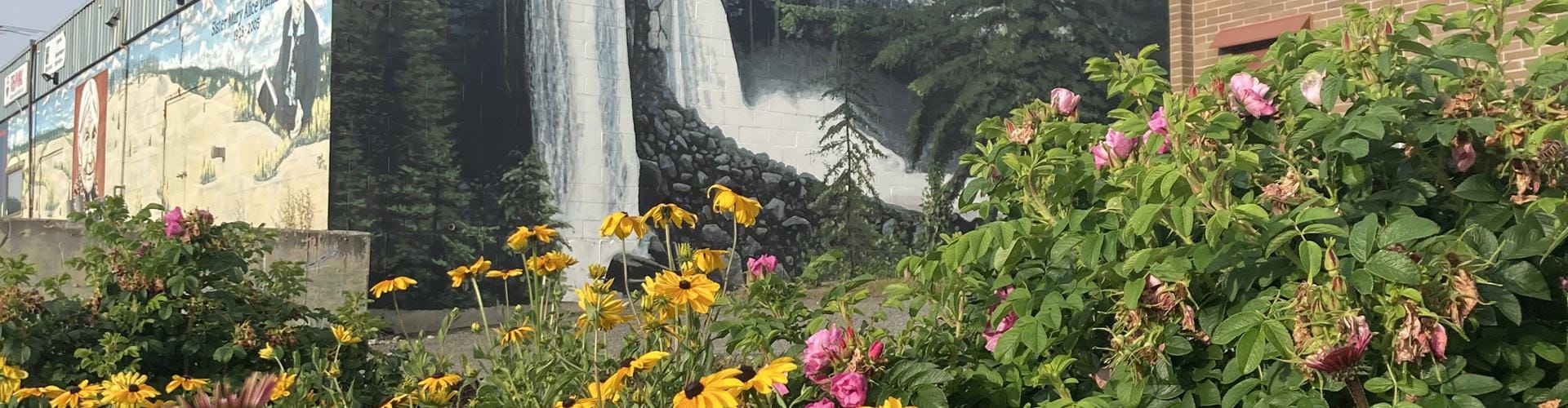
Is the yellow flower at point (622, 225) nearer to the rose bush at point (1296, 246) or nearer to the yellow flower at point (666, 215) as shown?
the yellow flower at point (666, 215)

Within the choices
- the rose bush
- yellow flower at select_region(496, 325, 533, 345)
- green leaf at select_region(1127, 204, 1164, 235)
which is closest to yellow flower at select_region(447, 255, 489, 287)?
yellow flower at select_region(496, 325, 533, 345)

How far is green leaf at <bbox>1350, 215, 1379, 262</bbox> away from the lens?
63.9 inches

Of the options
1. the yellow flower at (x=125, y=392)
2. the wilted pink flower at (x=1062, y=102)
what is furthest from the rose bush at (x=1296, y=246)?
the yellow flower at (x=125, y=392)

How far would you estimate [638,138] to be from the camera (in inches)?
387

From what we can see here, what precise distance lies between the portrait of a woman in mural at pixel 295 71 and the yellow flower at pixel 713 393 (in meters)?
7.90

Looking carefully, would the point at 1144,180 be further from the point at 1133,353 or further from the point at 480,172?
the point at 480,172

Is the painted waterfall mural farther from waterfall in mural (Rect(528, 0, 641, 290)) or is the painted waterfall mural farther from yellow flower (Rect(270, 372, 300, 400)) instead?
yellow flower (Rect(270, 372, 300, 400))

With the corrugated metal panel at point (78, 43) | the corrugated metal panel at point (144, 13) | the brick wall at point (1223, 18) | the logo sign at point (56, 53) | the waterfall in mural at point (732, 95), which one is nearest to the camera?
the brick wall at point (1223, 18)

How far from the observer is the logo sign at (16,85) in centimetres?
2255

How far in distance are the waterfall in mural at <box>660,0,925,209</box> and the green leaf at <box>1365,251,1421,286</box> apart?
342 inches

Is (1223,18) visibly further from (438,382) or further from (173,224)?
(438,382)

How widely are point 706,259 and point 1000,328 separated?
1.99ft

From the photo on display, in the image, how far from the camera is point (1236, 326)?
68.9 inches

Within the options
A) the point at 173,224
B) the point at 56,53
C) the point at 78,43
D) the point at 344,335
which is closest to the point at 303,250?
the point at 173,224
